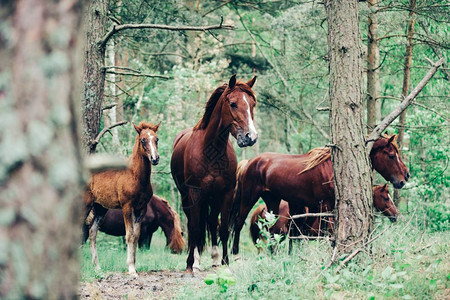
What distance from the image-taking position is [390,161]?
9281 mm

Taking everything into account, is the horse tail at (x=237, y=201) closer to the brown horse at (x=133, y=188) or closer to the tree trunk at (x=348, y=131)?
the brown horse at (x=133, y=188)

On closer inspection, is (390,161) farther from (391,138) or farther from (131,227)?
(131,227)

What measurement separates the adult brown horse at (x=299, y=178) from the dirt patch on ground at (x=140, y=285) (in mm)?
2272

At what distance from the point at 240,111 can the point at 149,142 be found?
1861 mm

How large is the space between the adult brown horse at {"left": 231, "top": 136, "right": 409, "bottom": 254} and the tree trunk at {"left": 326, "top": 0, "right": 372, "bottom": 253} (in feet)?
7.74

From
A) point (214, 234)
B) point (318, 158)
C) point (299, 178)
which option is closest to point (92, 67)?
point (214, 234)

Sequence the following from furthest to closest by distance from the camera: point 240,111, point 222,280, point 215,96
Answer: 1. point 215,96
2. point 240,111
3. point 222,280

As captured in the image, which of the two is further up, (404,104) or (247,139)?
(404,104)

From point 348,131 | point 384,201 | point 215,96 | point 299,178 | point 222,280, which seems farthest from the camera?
point 299,178

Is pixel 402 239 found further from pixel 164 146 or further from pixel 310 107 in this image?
pixel 310 107

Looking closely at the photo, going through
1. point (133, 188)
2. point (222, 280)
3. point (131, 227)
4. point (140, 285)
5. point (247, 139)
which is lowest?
point (140, 285)

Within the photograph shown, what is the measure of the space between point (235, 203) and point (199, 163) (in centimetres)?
327

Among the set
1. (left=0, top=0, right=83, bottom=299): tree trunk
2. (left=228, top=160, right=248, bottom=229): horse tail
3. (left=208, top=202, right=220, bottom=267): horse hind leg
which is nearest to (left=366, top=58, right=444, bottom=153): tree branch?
(left=208, top=202, right=220, bottom=267): horse hind leg

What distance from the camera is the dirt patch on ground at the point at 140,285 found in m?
6.65
